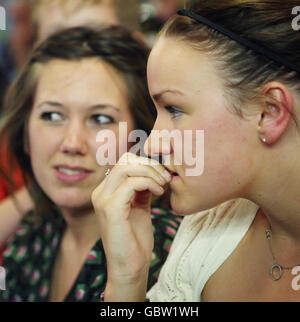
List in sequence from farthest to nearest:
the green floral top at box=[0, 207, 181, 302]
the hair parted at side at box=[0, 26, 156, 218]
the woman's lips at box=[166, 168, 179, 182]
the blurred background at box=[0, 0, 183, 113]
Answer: the blurred background at box=[0, 0, 183, 113] → the hair parted at side at box=[0, 26, 156, 218] → the green floral top at box=[0, 207, 181, 302] → the woman's lips at box=[166, 168, 179, 182]

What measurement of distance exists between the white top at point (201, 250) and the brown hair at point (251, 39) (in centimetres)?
27

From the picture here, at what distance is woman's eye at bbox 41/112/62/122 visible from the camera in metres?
1.18

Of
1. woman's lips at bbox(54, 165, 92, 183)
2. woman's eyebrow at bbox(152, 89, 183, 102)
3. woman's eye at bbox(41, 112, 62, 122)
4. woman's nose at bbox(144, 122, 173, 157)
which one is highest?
woman's eye at bbox(41, 112, 62, 122)


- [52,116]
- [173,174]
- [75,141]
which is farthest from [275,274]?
[52,116]

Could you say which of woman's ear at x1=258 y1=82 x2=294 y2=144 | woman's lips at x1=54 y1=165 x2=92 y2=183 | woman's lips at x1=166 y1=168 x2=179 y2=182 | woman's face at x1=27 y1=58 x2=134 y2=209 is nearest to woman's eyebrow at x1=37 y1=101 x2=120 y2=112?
woman's face at x1=27 y1=58 x2=134 y2=209

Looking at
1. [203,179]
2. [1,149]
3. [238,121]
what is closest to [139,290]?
[203,179]

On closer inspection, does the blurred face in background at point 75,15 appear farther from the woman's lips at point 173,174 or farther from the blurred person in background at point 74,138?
the woman's lips at point 173,174

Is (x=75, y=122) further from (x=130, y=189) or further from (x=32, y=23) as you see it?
(x=32, y=23)

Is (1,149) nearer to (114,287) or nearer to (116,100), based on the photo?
(116,100)

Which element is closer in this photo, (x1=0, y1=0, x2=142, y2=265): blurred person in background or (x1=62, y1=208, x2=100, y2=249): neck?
(x1=62, y1=208, x2=100, y2=249): neck

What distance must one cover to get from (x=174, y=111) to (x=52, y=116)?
0.49m

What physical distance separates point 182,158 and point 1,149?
2.80 ft

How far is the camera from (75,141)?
1125mm

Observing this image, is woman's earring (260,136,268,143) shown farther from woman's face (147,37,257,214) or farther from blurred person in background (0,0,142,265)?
blurred person in background (0,0,142,265)
